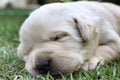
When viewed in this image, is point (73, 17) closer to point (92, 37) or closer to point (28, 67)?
point (92, 37)

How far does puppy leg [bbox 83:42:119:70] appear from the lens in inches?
183

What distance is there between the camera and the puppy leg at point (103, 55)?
4.64m

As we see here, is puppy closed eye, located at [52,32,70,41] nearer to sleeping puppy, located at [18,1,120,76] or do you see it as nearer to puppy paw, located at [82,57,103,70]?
sleeping puppy, located at [18,1,120,76]

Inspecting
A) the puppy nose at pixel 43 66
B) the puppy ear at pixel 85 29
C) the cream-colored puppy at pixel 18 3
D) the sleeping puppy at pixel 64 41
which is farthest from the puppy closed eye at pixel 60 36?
the cream-colored puppy at pixel 18 3

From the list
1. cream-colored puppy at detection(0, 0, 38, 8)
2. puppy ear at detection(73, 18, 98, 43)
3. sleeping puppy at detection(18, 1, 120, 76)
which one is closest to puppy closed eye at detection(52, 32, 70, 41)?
sleeping puppy at detection(18, 1, 120, 76)

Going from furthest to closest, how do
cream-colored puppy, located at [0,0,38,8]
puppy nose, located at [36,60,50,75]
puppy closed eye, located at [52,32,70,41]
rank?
cream-colored puppy, located at [0,0,38,8]
puppy closed eye, located at [52,32,70,41]
puppy nose, located at [36,60,50,75]

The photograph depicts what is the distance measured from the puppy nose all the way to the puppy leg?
528mm

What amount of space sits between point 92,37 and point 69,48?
0.39 m

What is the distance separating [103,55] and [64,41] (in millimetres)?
647

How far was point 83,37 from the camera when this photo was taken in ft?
14.9

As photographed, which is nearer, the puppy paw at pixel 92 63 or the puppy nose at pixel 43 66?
the puppy nose at pixel 43 66

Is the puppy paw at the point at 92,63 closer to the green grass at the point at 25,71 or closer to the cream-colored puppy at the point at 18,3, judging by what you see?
the green grass at the point at 25,71

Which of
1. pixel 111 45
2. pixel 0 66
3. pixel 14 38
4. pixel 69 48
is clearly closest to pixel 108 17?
pixel 111 45

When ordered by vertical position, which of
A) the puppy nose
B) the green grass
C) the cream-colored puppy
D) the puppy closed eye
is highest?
the puppy closed eye
